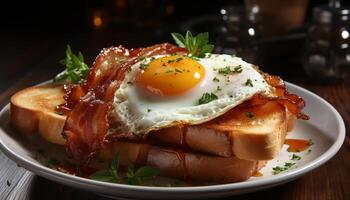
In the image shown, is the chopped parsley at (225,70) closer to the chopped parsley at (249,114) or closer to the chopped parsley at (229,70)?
the chopped parsley at (229,70)

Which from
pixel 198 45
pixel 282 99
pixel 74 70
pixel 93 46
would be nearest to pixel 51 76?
pixel 93 46

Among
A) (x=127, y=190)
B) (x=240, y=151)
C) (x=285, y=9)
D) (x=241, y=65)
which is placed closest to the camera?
(x=127, y=190)

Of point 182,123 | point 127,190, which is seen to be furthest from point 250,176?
point 127,190

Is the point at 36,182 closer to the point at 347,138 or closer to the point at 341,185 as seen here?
the point at 341,185

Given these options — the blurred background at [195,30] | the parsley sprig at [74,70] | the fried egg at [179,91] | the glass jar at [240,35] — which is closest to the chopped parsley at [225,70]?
the fried egg at [179,91]

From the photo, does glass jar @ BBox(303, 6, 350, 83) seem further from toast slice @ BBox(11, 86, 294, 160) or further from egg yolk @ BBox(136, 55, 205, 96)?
egg yolk @ BBox(136, 55, 205, 96)

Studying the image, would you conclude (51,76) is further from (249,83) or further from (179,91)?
(249,83)

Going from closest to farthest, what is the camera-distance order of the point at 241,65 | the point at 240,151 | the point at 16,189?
the point at 240,151, the point at 16,189, the point at 241,65
